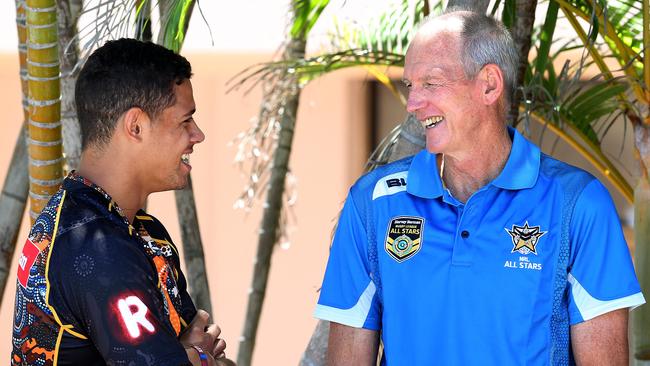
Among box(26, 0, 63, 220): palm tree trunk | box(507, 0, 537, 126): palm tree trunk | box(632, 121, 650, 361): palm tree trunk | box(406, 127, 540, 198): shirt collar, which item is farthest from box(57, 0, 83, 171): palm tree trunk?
box(632, 121, 650, 361): palm tree trunk

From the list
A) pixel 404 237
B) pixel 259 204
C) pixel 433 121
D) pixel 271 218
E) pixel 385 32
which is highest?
pixel 385 32

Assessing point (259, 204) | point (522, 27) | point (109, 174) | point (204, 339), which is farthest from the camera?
point (259, 204)

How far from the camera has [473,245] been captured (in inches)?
97.9

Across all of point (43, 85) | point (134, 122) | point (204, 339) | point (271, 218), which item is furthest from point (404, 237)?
point (271, 218)

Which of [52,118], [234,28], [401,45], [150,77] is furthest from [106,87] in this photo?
[234,28]

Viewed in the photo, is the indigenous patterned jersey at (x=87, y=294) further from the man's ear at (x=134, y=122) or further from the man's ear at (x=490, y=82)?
the man's ear at (x=490, y=82)

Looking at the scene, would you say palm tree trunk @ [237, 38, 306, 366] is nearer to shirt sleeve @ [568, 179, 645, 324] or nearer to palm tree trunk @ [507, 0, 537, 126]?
palm tree trunk @ [507, 0, 537, 126]

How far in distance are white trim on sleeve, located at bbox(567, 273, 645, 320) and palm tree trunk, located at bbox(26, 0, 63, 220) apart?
4.71ft

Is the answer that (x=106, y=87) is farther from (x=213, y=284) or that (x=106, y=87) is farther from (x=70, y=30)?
(x=213, y=284)

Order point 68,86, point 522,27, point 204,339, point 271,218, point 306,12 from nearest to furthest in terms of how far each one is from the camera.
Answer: point 204,339
point 68,86
point 522,27
point 306,12
point 271,218

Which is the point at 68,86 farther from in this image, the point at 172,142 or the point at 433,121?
the point at 433,121

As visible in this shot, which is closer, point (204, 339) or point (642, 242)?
point (204, 339)

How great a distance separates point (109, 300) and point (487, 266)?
870mm

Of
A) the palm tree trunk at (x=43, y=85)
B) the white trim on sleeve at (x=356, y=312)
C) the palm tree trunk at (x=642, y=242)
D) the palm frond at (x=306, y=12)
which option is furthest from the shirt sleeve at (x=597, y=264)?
the palm frond at (x=306, y=12)
